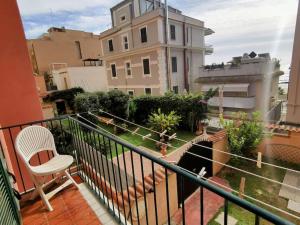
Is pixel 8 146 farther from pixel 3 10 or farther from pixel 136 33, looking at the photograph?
pixel 136 33

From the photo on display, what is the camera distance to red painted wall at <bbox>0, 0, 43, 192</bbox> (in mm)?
2883

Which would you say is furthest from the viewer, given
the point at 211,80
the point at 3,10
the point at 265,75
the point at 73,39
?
the point at 73,39

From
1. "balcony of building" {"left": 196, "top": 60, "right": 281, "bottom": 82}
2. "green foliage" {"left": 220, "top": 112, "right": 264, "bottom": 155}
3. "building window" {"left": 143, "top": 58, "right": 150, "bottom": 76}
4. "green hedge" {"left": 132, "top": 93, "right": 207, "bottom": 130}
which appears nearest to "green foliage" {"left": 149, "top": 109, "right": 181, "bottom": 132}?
"green hedge" {"left": 132, "top": 93, "right": 207, "bottom": 130}

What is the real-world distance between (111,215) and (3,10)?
3.33 m

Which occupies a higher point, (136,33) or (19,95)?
(136,33)

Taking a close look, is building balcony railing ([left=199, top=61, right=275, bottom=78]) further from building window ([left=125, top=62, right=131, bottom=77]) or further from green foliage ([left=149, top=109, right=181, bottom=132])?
building window ([left=125, top=62, right=131, bottom=77])

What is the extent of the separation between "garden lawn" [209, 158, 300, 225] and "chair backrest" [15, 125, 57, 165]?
3986 millimetres

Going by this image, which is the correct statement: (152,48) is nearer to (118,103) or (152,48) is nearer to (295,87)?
(118,103)

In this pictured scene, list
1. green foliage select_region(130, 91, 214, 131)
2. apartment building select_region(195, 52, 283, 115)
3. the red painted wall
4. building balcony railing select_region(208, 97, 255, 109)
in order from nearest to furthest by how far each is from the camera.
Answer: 1. the red painted wall
2. green foliage select_region(130, 91, 214, 131)
3. apartment building select_region(195, 52, 283, 115)
4. building balcony railing select_region(208, 97, 255, 109)

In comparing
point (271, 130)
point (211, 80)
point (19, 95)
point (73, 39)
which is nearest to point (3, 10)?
point (19, 95)

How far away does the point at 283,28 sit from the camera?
6820 mm

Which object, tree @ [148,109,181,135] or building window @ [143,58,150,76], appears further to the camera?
building window @ [143,58,150,76]

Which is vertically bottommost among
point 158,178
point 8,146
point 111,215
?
point 158,178

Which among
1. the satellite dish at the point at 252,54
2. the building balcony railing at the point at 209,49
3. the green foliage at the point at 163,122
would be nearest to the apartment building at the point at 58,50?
the building balcony railing at the point at 209,49
